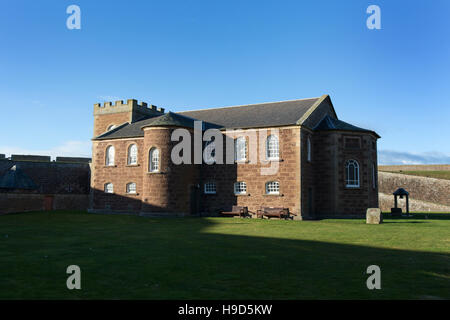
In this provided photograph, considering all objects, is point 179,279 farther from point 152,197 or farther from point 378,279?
point 152,197

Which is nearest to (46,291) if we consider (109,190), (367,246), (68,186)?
(367,246)

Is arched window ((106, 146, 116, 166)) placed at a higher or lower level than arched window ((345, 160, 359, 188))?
higher

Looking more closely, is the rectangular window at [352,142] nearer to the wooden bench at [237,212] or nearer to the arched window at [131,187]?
the wooden bench at [237,212]

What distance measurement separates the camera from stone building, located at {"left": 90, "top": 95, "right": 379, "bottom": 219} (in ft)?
98.0

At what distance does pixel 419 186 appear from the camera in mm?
52562

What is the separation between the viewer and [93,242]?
48.1ft

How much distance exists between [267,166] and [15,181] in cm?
2260

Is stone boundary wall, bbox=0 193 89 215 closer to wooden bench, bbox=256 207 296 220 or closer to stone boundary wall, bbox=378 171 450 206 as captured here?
wooden bench, bbox=256 207 296 220

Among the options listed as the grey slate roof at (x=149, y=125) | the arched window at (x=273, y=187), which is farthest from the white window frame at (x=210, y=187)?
the grey slate roof at (x=149, y=125)

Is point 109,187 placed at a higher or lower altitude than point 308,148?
lower

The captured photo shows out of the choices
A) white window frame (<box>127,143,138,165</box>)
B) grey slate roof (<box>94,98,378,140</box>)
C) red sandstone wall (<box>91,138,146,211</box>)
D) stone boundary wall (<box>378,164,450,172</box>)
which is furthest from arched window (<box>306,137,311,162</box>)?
stone boundary wall (<box>378,164,450,172</box>)

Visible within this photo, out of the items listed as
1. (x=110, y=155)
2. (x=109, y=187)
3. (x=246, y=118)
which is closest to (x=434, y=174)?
(x=246, y=118)

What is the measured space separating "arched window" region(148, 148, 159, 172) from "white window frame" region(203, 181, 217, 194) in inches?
180

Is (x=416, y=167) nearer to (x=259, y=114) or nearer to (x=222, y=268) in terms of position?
(x=259, y=114)
